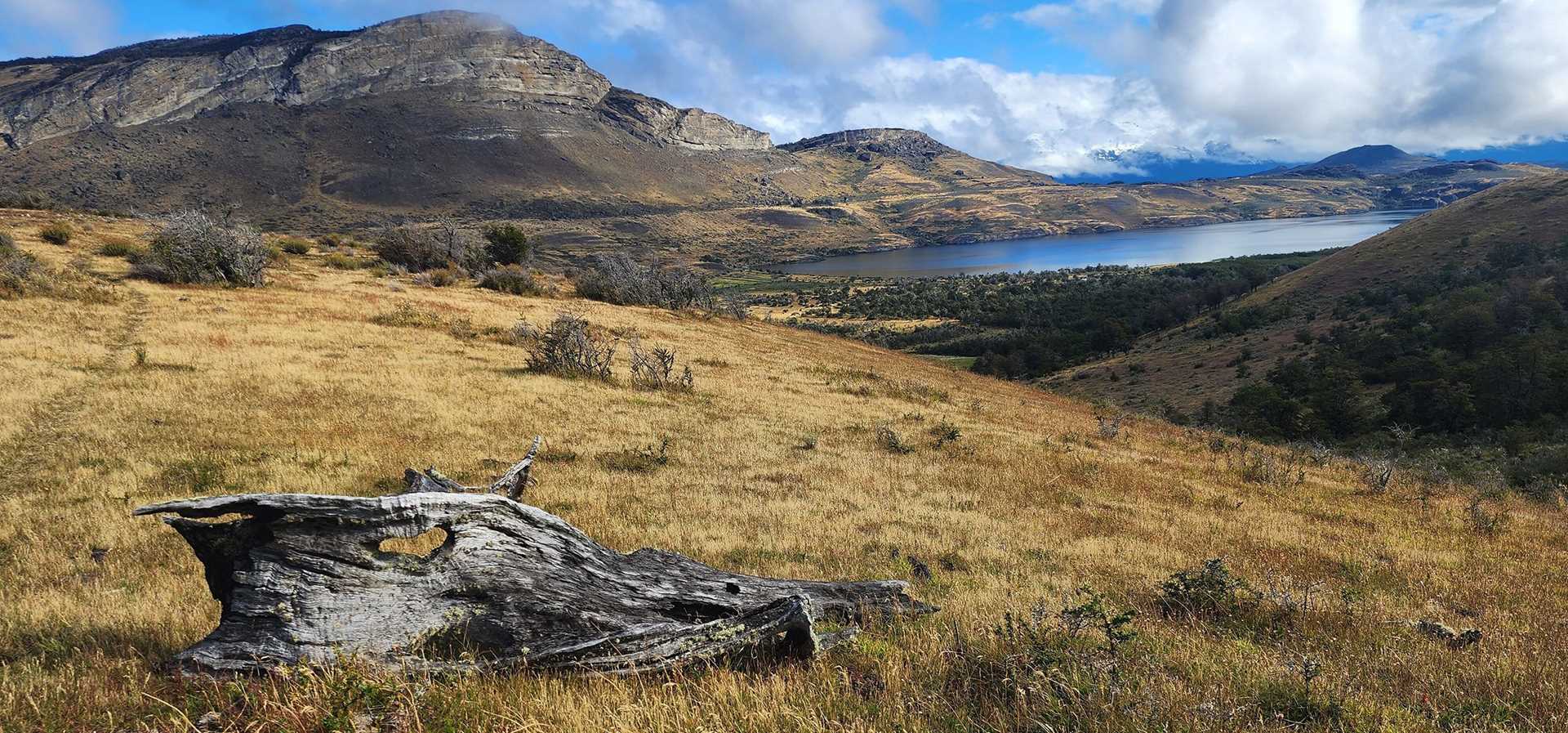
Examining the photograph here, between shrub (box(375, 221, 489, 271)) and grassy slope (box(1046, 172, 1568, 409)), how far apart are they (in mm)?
47097

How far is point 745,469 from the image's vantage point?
12.1m

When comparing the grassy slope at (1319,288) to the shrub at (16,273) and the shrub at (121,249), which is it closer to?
the shrub at (16,273)

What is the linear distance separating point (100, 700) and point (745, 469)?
9183mm

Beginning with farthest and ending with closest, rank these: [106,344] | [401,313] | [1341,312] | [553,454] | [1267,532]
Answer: [1341,312]
[401,313]
[106,344]
[553,454]
[1267,532]

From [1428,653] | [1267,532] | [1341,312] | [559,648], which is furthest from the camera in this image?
[1341,312]

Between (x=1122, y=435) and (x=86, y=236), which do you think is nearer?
(x=1122, y=435)

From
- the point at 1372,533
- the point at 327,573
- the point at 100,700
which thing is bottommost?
the point at 1372,533

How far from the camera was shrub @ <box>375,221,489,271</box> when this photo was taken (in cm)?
4372

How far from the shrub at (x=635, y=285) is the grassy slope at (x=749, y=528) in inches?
830

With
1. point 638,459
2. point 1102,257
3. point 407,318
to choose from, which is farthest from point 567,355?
point 1102,257

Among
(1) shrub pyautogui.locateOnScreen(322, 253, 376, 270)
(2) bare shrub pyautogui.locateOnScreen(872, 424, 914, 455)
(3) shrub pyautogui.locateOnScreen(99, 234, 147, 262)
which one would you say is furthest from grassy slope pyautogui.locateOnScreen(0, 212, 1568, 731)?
(1) shrub pyautogui.locateOnScreen(322, 253, 376, 270)

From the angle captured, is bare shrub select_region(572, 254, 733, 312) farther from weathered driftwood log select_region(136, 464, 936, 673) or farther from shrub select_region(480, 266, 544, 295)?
weathered driftwood log select_region(136, 464, 936, 673)

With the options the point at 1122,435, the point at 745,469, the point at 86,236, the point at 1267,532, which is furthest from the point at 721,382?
the point at 86,236

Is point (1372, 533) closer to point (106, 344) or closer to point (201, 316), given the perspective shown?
point (106, 344)
